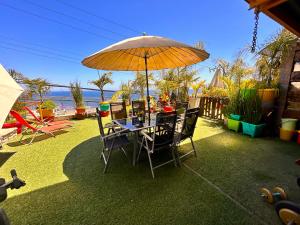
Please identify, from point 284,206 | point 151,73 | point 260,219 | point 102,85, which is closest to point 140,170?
point 260,219

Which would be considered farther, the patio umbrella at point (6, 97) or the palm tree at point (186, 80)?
the palm tree at point (186, 80)

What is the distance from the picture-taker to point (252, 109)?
4391 millimetres

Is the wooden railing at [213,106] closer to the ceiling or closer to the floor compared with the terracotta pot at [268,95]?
closer to the floor

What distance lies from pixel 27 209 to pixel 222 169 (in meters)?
2.90

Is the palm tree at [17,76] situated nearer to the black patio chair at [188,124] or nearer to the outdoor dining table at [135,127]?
the outdoor dining table at [135,127]

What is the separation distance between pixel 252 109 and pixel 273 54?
5.30 feet

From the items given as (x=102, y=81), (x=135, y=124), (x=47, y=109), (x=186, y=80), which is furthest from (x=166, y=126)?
(x=186, y=80)

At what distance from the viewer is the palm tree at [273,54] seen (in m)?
3.99

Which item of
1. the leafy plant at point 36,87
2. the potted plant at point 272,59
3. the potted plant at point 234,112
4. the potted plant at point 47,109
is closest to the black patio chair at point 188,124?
the potted plant at point 234,112

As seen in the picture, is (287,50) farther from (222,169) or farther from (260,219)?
(260,219)

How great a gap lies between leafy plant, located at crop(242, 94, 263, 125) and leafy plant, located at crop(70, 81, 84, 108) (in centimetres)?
629

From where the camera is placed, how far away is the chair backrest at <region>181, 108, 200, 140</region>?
2734 mm

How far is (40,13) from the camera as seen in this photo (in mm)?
14484

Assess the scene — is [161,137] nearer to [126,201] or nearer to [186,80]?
[126,201]
